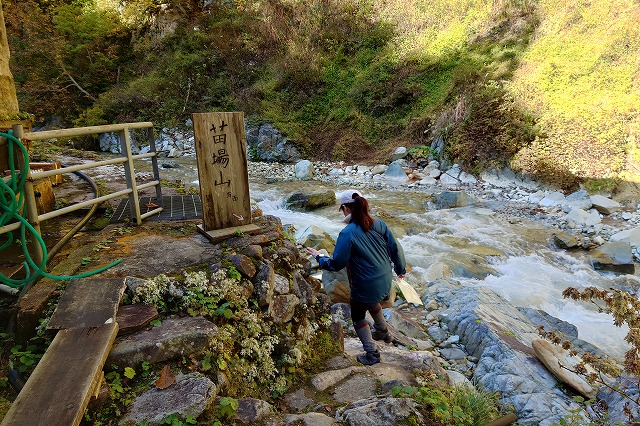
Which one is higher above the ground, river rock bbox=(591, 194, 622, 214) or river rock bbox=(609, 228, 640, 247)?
river rock bbox=(591, 194, 622, 214)

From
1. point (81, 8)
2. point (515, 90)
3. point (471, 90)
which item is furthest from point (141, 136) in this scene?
point (515, 90)

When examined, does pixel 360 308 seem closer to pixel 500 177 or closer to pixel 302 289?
pixel 302 289

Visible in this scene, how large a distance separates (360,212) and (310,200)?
6.60 meters

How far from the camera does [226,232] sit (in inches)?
152

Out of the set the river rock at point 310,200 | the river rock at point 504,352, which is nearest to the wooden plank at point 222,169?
the river rock at point 504,352

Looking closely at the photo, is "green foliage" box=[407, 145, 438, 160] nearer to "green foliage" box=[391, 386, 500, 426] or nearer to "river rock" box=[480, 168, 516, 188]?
"river rock" box=[480, 168, 516, 188]

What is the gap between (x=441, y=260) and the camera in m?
7.27

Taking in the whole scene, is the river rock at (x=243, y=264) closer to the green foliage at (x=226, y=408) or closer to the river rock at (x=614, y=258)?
the green foliage at (x=226, y=408)

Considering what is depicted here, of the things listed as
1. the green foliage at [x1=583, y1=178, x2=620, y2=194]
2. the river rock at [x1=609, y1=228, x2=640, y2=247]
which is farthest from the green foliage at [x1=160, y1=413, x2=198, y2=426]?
the green foliage at [x1=583, y1=178, x2=620, y2=194]

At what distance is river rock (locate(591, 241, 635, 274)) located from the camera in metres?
6.85

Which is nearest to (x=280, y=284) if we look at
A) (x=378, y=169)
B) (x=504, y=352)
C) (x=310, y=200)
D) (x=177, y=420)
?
(x=177, y=420)

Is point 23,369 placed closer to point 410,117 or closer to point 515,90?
point 515,90

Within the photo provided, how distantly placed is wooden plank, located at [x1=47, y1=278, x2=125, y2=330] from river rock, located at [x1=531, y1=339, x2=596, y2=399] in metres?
4.02

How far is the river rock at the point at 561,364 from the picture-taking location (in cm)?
374
